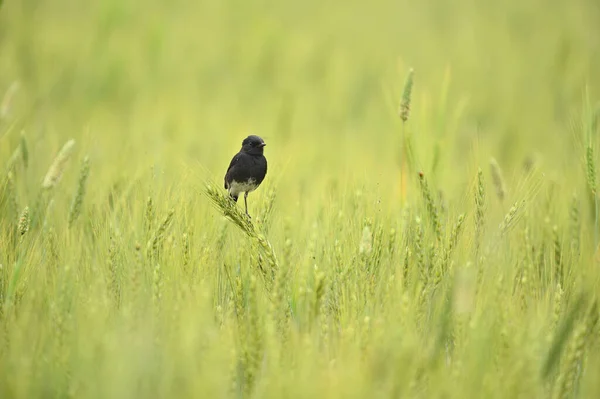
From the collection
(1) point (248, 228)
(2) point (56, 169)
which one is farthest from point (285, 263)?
(2) point (56, 169)

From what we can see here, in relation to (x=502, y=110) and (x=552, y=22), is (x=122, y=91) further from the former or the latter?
(x=552, y=22)

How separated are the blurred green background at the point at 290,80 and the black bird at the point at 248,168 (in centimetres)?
31

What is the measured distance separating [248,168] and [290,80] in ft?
8.51

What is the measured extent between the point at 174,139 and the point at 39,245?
206cm

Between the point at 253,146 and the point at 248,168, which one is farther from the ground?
the point at 253,146

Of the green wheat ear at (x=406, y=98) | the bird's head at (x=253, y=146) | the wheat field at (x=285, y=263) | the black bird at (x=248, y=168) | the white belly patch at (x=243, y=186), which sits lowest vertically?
the wheat field at (x=285, y=263)

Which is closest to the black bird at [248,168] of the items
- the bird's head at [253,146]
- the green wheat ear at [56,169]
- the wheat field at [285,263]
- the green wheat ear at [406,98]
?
the bird's head at [253,146]

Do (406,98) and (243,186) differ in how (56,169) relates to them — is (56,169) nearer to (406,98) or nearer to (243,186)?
(243,186)

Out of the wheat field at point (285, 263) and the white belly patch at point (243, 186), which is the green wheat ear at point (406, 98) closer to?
the wheat field at point (285, 263)

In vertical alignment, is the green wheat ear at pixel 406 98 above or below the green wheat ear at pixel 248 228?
above

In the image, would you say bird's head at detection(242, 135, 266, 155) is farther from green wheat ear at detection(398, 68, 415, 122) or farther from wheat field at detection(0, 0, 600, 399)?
green wheat ear at detection(398, 68, 415, 122)

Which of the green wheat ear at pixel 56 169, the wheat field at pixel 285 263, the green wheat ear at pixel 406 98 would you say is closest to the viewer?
the wheat field at pixel 285 263

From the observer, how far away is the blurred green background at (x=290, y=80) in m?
3.86

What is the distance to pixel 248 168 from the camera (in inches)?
109
